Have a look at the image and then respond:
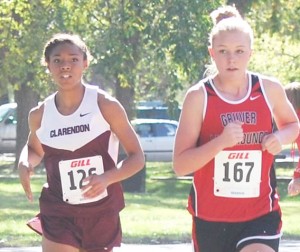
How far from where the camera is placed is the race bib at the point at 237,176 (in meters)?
5.77

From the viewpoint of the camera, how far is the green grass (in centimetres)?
1338

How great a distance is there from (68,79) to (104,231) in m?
0.96

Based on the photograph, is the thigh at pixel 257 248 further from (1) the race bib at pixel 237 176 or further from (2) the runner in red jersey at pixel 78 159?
(2) the runner in red jersey at pixel 78 159

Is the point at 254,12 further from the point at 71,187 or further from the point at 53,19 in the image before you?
the point at 71,187

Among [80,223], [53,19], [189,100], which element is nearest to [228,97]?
[189,100]

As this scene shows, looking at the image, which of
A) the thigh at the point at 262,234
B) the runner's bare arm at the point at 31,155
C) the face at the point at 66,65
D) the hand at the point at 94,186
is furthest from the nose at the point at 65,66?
the thigh at the point at 262,234

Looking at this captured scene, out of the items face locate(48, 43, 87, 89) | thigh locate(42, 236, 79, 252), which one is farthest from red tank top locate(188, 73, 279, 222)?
face locate(48, 43, 87, 89)

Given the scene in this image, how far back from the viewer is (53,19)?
21.1 meters

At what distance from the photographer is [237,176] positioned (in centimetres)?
585

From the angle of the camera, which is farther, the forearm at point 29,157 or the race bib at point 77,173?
the forearm at point 29,157

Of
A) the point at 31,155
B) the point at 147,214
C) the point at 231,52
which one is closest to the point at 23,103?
the point at 147,214

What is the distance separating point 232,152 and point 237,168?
0.35 ft

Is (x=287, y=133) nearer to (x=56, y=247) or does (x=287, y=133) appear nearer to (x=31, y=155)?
(x=56, y=247)

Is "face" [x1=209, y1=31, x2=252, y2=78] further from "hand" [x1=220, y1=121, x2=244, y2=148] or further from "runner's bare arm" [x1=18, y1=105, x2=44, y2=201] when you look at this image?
"runner's bare arm" [x1=18, y1=105, x2=44, y2=201]
